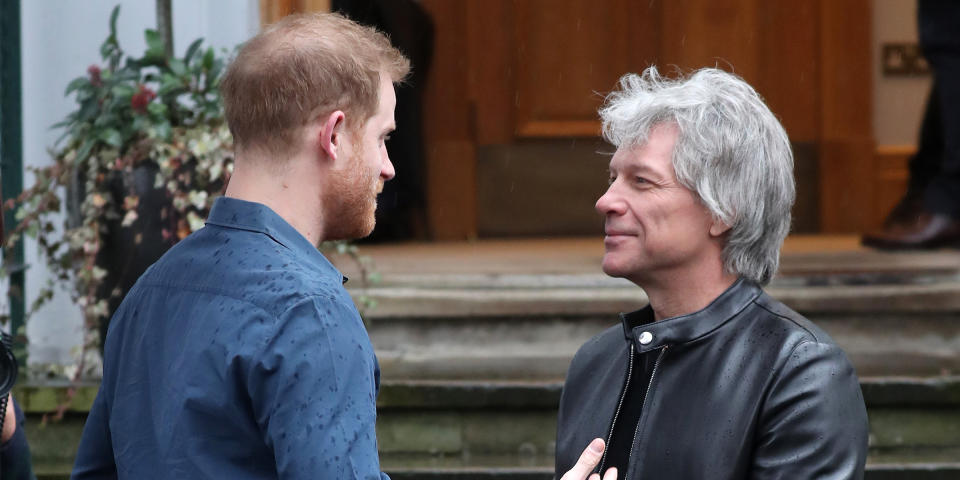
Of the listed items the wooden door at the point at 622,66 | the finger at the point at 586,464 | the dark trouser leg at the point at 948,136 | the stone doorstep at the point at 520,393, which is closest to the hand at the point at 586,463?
the finger at the point at 586,464

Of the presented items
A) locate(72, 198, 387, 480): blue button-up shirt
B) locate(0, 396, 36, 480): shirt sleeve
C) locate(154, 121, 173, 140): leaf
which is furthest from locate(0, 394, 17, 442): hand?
locate(154, 121, 173, 140): leaf

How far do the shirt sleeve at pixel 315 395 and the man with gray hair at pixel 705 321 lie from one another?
0.69m

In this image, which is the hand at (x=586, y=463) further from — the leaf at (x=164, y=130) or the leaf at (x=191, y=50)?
the leaf at (x=191, y=50)

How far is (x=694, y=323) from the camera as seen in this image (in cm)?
176

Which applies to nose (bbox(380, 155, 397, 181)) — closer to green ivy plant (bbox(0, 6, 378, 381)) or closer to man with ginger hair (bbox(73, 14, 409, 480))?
man with ginger hair (bbox(73, 14, 409, 480))

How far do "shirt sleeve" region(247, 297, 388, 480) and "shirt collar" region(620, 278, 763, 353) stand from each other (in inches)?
27.8

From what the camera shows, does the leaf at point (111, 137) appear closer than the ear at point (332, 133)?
No

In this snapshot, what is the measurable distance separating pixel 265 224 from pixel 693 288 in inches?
32.4

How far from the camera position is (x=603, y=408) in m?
1.85

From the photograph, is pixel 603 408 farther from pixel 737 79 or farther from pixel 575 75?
pixel 575 75

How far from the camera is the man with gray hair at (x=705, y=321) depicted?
164cm

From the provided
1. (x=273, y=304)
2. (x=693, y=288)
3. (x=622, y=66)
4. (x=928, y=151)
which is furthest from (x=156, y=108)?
(x=928, y=151)

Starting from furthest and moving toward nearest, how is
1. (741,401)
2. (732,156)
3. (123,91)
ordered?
(123,91)
(732,156)
(741,401)

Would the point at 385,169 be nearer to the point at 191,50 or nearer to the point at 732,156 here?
the point at 732,156
